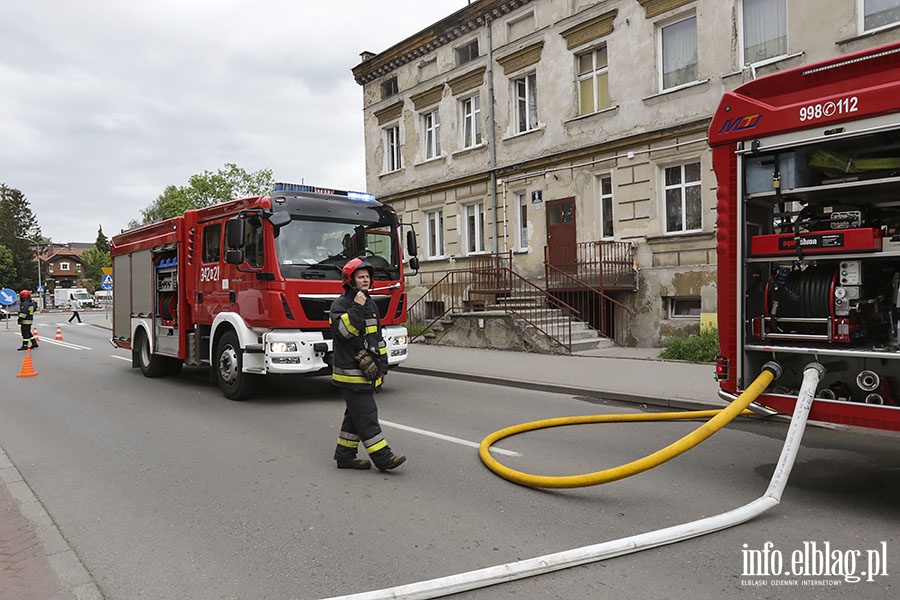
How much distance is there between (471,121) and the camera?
69.5 ft

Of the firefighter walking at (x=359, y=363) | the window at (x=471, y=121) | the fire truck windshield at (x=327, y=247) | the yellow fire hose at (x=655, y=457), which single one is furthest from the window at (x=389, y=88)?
the yellow fire hose at (x=655, y=457)

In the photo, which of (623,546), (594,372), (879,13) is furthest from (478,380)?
(879,13)

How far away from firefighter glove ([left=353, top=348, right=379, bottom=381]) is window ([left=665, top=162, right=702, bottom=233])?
11264 mm

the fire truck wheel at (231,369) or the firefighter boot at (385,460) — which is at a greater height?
the fire truck wheel at (231,369)

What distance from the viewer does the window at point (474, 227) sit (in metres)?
20.8

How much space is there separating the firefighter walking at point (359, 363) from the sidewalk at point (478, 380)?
228cm

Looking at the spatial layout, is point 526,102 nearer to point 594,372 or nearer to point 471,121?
point 471,121

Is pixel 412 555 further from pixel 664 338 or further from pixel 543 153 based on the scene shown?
pixel 543 153

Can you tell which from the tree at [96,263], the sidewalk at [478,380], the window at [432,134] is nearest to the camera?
the sidewalk at [478,380]

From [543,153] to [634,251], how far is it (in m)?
4.24

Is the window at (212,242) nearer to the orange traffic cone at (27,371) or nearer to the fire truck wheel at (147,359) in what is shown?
the fire truck wheel at (147,359)

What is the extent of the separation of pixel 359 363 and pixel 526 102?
1538 centimetres

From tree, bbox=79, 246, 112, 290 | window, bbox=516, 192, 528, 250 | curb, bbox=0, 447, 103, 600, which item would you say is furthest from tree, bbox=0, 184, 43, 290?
curb, bbox=0, 447, 103, 600

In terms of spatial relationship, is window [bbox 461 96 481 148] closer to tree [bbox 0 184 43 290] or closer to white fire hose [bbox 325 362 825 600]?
white fire hose [bbox 325 362 825 600]
